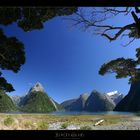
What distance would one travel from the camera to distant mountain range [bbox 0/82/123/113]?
15.5ft

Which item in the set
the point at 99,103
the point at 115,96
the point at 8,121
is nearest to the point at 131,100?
the point at 115,96

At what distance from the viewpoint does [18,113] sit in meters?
4.73

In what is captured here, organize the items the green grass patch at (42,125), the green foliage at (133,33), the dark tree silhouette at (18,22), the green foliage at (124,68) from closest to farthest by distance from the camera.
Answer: the green grass patch at (42,125) < the dark tree silhouette at (18,22) < the green foliage at (133,33) < the green foliage at (124,68)

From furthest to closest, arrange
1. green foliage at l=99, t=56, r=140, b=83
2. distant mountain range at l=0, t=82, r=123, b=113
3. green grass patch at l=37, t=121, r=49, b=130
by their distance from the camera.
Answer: green foliage at l=99, t=56, r=140, b=83 → distant mountain range at l=0, t=82, r=123, b=113 → green grass patch at l=37, t=121, r=49, b=130

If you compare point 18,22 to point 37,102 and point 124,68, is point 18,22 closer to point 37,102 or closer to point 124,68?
point 37,102

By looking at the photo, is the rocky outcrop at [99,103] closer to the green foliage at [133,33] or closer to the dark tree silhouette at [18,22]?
the green foliage at [133,33]

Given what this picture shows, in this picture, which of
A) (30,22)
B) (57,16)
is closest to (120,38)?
(57,16)

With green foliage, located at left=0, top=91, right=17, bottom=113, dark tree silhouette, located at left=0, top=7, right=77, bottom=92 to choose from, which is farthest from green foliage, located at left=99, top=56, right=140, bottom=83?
green foliage, located at left=0, top=91, right=17, bottom=113

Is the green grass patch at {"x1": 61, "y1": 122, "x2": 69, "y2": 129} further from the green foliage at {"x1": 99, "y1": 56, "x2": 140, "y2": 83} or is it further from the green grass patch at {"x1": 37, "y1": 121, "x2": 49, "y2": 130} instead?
the green foliage at {"x1": 99, "y1": 56, "x2": 140, "y2": 83}

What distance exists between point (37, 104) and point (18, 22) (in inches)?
43.9

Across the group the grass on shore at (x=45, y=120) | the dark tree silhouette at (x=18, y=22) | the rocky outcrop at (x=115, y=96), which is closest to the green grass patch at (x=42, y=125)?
the grass on shore at (x=45, y=120)

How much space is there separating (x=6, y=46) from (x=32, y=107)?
88 centimetres

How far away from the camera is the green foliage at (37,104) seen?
481 centimetres

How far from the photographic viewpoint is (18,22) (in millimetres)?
4879
